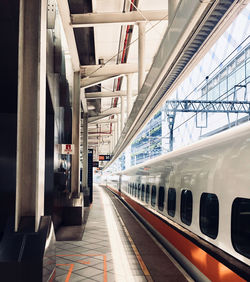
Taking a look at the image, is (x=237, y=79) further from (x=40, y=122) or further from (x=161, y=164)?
(x=40, y=122)

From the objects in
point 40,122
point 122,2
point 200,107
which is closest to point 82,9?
point 122,2

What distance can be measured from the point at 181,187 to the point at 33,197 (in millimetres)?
3137

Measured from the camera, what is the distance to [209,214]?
4809 mm

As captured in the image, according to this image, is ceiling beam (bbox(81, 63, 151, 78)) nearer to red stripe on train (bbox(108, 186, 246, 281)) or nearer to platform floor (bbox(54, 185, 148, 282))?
platform floor (bbox(54, 185, 148, 282))

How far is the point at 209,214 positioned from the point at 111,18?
234 inches

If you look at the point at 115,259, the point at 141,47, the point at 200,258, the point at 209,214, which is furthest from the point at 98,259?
the point at 141,47

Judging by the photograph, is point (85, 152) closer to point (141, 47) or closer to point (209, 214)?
point (141, 47)

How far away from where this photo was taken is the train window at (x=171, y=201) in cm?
717

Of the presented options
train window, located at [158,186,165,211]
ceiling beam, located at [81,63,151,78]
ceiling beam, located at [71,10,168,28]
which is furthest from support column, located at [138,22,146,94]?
ceiling beam, located at [81,63,151,78]

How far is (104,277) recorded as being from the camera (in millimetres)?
5918

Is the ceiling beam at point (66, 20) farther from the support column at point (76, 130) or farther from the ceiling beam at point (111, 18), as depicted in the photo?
the support column at point (76, 130)

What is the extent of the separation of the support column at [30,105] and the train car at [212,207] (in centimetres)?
240

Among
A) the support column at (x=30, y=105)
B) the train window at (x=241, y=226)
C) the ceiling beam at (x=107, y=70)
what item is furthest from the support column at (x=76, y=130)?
the train window at (x=241, y=226)

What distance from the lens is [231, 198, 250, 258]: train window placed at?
12.1 feet
